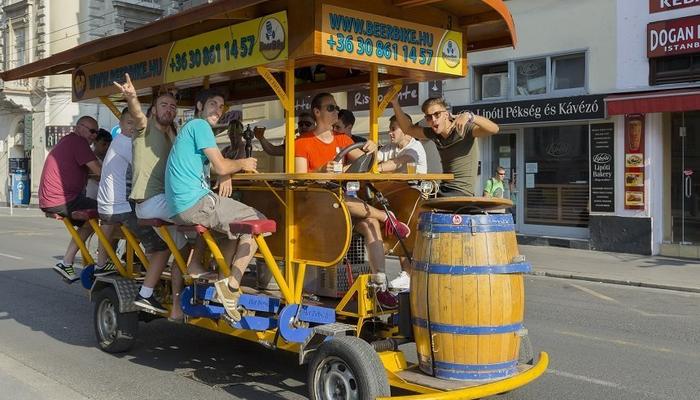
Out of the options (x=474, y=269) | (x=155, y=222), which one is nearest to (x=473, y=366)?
(x=474, y=269)

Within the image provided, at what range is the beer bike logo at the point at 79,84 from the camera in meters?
7.36

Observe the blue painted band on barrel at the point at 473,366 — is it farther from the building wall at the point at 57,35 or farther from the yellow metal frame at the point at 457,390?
the building wall at the point at 57,35

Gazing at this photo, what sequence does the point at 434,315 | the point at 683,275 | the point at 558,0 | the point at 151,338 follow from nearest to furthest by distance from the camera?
the point at 434,315 < the point at 151,338 < the point at 683,275 < the point at 558,0

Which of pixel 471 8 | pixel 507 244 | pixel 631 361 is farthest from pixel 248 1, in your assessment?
pixel 631 361

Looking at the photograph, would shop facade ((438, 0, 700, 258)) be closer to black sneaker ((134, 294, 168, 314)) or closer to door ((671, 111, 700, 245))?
door ((671, 111, 700, 245))

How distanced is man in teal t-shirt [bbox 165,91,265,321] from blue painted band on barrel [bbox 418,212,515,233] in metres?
1.61

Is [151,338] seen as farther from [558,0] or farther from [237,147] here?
[558,0]

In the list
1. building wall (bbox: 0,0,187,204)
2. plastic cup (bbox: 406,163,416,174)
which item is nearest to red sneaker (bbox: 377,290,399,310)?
plastic cup (bbox: 406,163,416,174)

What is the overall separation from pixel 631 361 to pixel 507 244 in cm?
286

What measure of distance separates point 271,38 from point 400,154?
70.6 inches

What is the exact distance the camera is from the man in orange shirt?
512 cm

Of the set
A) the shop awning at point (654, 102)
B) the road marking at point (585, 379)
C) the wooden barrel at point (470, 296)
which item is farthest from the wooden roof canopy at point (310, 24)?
the shop awning at point (654, 102)

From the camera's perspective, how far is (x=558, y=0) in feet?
50.5

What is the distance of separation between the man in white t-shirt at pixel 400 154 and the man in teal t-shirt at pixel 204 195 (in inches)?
49.9
